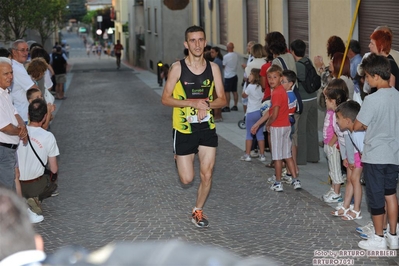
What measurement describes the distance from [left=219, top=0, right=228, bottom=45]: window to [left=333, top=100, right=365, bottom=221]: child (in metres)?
20.1

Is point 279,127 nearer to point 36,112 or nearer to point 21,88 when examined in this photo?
point 36,112

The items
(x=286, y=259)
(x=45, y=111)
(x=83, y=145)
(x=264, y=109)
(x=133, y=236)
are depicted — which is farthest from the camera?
(x=83, y=145)

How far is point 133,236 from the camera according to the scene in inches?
314

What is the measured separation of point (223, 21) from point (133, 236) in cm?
2162

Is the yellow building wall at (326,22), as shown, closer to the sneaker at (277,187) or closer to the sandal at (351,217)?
the sneaker at (277,187)

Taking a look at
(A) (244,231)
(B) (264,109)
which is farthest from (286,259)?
(B) (264,109)

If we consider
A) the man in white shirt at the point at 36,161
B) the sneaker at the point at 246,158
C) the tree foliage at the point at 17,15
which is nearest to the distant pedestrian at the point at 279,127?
the sneaker at the point at 246,158

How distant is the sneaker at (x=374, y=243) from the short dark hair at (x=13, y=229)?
5024mm

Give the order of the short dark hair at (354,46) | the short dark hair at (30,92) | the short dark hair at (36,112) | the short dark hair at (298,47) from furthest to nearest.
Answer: the short dark hair at (298,47), the short dark hair at (354,46), the short dark hair at (30,92), the short dark hair at (36,112)

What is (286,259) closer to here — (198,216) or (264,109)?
(198,216)

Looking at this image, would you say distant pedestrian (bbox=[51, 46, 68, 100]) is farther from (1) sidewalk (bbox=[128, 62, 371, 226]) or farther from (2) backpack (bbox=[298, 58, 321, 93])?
(2) backpack (bbox=[298, 58, 321, 93])

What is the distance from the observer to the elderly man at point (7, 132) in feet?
26.8

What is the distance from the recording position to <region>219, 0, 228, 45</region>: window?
93.3 ft

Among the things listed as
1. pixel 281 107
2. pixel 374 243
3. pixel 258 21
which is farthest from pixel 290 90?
pixel 258 21
